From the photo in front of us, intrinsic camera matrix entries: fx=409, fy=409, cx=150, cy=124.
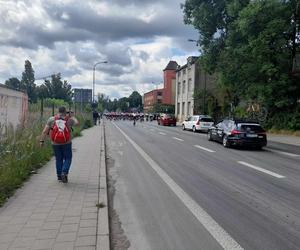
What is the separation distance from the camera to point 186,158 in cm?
1509

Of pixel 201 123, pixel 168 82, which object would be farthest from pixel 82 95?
pixel 168 82

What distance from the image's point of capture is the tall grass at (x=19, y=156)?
823 centimetres

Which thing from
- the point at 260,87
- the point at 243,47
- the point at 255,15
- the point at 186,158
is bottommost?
the point at 186,158

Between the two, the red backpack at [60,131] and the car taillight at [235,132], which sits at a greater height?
the red backpack at [60,131]

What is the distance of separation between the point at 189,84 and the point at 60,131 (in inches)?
2557

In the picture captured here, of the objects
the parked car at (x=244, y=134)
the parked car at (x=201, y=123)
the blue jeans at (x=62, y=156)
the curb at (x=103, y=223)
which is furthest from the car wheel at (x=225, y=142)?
the parked car at (x=201, y=123)

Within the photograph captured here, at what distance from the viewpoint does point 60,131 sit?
9180 mm

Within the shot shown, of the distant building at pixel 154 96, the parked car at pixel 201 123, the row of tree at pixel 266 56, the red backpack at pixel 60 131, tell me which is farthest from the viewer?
the distant building at pixel 154 96

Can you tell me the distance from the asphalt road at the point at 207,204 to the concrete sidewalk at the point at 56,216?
45cm

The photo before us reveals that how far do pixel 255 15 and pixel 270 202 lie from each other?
25572 millimetres

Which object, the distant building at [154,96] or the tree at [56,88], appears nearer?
the tree at [56,88]

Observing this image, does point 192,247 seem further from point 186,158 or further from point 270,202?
point 186,158

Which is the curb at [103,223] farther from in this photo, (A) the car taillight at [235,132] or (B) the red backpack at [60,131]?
(A) the car taillight at [235,132]

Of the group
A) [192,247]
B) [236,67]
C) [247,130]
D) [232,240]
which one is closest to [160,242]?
[192,247]
